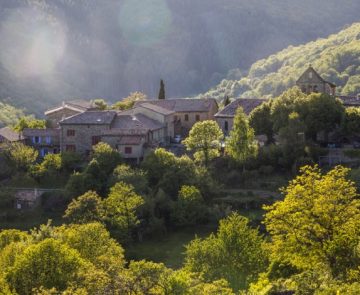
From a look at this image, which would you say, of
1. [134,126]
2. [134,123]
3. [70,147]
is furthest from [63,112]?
[134,126]

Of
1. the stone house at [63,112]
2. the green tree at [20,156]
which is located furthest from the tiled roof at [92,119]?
the stone house at [63,112]

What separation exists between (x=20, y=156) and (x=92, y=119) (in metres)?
9.07

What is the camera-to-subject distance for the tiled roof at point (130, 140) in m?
66.7

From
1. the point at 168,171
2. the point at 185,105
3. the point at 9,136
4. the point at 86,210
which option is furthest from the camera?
the point at 185,105

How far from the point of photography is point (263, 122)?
6775 cm

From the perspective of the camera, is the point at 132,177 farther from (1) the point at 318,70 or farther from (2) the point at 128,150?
(1) the point at 318,70

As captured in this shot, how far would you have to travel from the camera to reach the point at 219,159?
6562 cm

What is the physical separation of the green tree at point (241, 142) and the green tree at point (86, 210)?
14.5 metres

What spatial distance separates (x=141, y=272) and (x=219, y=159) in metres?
38.1

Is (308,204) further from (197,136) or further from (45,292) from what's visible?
(197,136)

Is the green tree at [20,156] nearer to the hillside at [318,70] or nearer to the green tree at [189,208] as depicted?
the green tree at [189,208]

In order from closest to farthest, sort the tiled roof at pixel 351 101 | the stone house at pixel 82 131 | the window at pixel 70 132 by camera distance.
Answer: the stone house at pixel 82 131 → the window at pixel 70 132 → the tiled roof at pixel 351 101

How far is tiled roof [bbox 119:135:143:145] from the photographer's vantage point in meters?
66.7

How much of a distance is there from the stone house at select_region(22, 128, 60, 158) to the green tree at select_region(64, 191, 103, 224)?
19.0 meters
